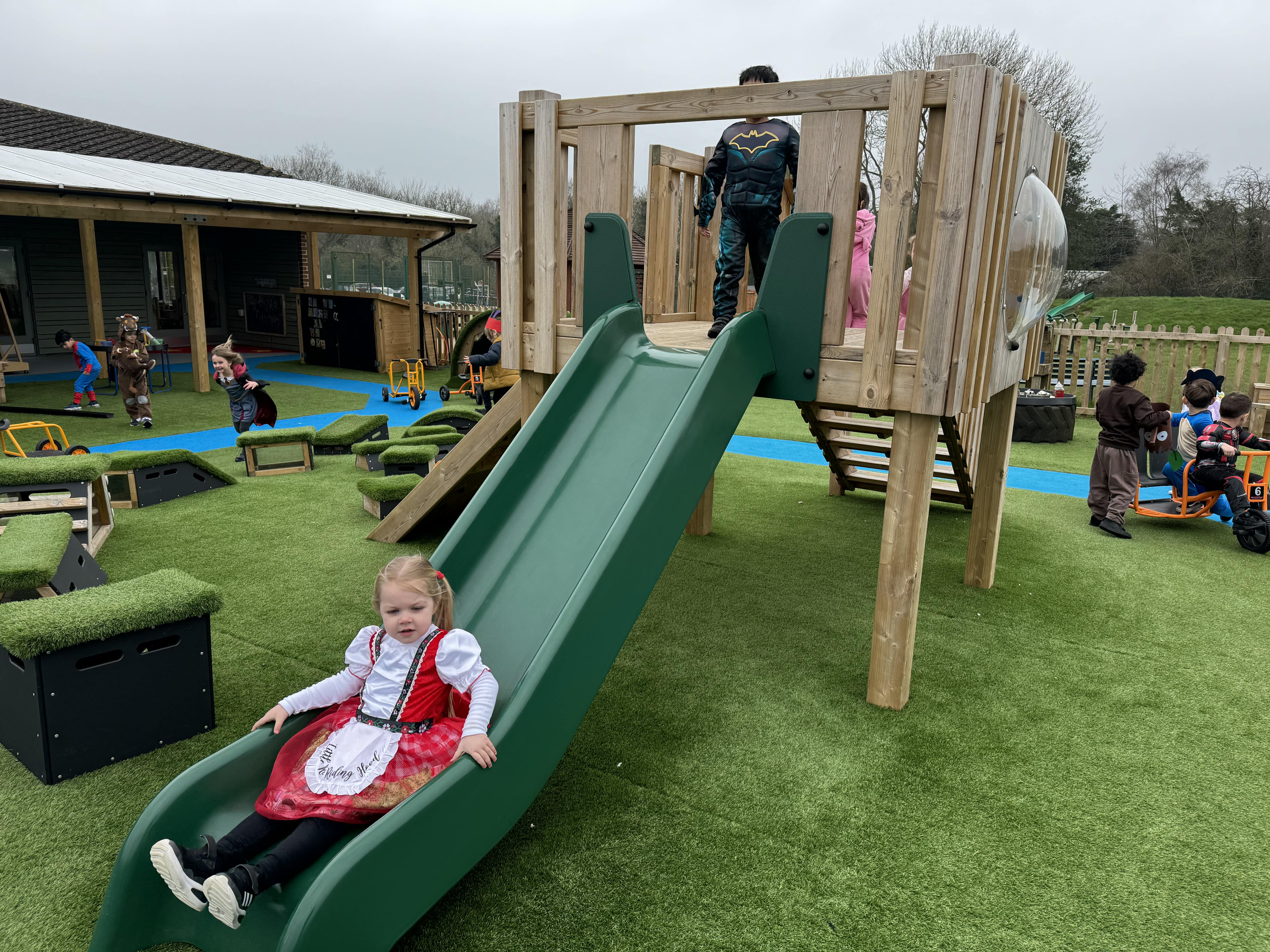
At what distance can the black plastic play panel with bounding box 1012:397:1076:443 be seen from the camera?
12.4 meters

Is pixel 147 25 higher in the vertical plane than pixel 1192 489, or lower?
higher

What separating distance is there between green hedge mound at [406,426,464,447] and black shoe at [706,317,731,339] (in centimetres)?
404

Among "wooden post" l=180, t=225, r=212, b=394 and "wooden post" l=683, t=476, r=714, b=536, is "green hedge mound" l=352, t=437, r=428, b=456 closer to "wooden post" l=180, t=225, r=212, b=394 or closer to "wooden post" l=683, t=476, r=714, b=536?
"wooden post" l=683, t=476, r=714, b=536

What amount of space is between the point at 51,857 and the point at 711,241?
6305 mm

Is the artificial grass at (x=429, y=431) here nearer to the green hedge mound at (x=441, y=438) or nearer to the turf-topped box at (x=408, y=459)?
the green hedge mound at (x=441, y=438)

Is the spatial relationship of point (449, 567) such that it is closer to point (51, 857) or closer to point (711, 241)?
point (51, 857)

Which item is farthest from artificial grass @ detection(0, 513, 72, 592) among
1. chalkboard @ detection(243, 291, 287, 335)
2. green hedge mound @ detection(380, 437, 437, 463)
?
chalkboard @ detection(243, 291, 287, 335)

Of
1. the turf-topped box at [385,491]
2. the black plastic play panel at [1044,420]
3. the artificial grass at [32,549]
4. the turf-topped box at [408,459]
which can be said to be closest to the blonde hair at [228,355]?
the turf-topped box at [408,459]

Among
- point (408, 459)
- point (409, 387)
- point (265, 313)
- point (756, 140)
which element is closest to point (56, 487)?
point (408, 459)

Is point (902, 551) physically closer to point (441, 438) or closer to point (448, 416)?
point (441, 438)

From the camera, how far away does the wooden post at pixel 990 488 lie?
19.6 feet

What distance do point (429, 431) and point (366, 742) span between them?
268 inches

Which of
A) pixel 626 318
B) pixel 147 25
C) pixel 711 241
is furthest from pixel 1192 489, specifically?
pixel 147 25

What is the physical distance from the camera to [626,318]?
4.54 meters
